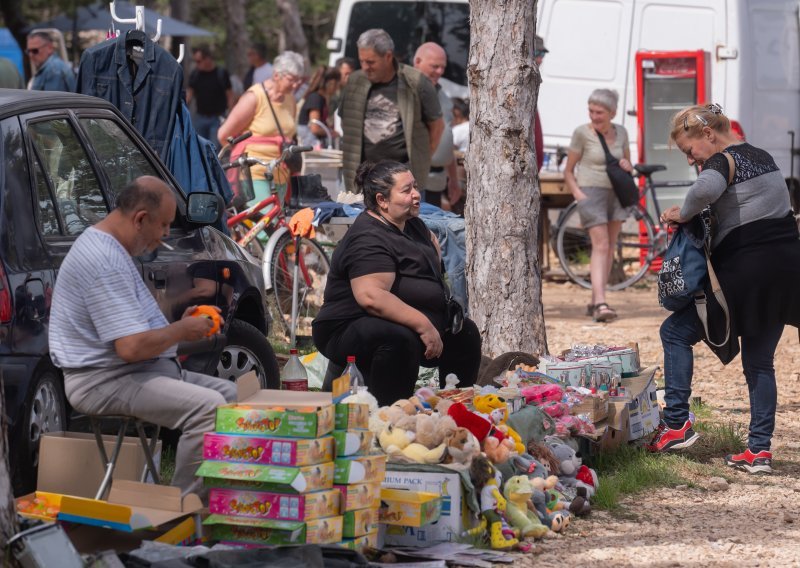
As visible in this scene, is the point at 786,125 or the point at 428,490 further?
the point at 786,125

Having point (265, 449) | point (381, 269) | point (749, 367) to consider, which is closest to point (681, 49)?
point (749, 367)

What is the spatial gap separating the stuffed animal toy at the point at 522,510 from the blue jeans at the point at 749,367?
159 centimetres

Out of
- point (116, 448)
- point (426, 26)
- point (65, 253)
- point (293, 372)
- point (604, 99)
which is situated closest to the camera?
point (116, 448)

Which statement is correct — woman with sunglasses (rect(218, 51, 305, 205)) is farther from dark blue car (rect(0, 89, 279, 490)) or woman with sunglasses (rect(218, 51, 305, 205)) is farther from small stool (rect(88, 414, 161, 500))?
small stool (rect(88, 414, 161, 500))

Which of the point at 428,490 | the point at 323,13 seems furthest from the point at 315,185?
the point at 323,13

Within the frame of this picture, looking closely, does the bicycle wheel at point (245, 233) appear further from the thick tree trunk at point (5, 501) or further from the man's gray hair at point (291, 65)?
the thick tree trunk at point (5, 501)

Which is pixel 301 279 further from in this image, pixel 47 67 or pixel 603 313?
pixel 47 67

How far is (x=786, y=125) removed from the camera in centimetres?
1388

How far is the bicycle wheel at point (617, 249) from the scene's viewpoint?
13750 mm

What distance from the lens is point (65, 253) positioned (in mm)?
5277

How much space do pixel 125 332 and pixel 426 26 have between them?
35.0 ft

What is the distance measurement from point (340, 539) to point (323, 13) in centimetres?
3765

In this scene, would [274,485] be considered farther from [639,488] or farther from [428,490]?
[639,488]

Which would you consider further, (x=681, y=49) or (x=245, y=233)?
(x=681, y=49)
